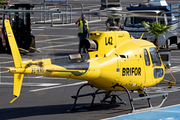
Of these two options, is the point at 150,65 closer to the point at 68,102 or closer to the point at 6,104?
the point at 68,102

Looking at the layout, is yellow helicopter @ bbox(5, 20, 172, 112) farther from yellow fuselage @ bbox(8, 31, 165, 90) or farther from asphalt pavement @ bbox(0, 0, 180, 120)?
asphalt pavement @ bbox(0, 0, 180, 120)

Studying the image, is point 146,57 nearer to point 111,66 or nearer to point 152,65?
point 152,65

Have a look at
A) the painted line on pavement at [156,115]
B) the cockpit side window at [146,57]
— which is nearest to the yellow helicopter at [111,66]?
the cockpit side window at [146,57]

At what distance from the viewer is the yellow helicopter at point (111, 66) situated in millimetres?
10289

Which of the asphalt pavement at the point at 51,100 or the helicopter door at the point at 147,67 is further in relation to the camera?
the helicopter door at the point at 147,67

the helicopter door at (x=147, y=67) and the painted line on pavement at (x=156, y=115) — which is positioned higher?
the helicopter door at (x=147, y=67)

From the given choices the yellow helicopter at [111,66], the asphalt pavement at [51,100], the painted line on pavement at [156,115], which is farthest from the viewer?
the asphalt pavement at [51,100]

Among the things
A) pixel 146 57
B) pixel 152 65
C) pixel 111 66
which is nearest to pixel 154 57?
pixel 152 65

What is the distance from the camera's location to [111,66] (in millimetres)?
11273

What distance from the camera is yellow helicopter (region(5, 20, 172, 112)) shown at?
10.3 metres

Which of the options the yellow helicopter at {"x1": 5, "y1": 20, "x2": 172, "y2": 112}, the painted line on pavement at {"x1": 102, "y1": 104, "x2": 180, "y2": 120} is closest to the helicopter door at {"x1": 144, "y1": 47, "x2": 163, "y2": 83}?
the yellow helicopter at {"x1": 5, "y1": 20, "x2": 172, "y2": 112}

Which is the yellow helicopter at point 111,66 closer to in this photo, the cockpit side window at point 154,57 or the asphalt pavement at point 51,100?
the cockpit side window at point 154,57

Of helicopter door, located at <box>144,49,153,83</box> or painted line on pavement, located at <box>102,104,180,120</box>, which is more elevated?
helicopter door, located at <box>144,49,153,83</box>

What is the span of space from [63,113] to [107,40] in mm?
2649
